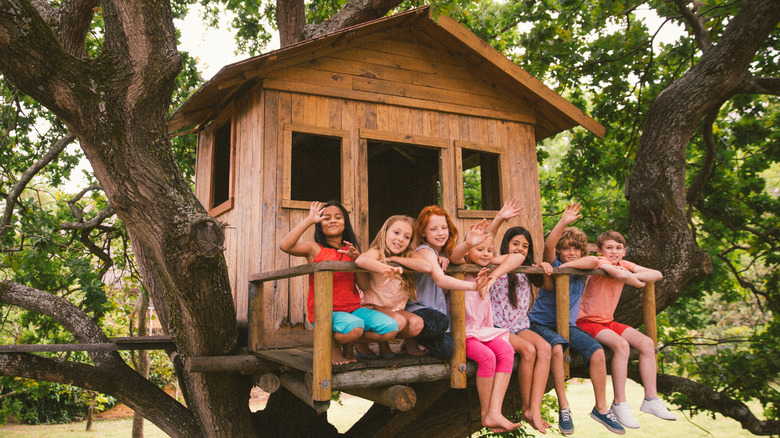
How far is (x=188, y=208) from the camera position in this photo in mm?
4484

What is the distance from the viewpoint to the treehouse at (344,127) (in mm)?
5906

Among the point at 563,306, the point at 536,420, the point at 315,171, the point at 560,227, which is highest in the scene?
the point at 315,171

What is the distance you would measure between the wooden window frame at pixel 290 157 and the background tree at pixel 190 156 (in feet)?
3.88

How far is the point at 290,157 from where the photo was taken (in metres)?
6.22

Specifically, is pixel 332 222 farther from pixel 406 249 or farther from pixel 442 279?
pixel 442 279

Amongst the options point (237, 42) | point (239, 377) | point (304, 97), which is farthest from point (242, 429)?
point (237, 42)

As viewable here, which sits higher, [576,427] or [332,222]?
[332,222]

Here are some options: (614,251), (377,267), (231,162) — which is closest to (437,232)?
(377,267)

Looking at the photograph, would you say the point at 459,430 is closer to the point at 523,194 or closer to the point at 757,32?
the point at 523,194

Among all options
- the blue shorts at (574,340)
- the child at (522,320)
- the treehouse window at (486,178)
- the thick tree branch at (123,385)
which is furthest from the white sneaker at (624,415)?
the thick tree branch at (123,385)

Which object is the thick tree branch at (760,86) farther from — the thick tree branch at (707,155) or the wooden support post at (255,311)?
the wooden support post at (255,311)

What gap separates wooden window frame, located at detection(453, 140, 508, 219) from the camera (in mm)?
6977

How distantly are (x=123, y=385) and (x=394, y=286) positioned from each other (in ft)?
14.1

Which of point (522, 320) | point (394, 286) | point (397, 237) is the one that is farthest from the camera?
point (522, 320)
